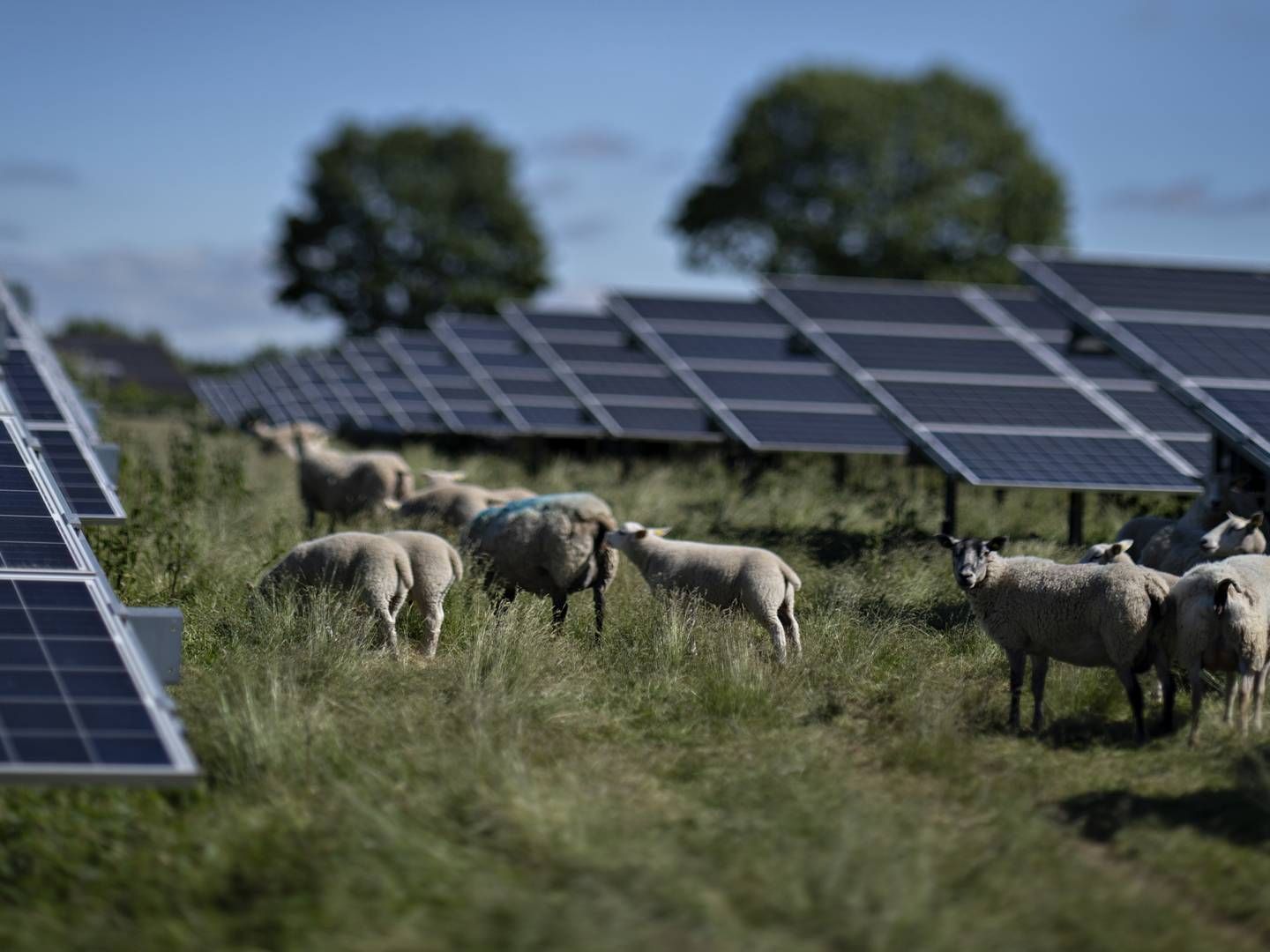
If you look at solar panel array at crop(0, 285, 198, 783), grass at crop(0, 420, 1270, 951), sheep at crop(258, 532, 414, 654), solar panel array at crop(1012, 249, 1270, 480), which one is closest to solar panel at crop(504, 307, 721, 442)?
solar panel array at crop(1012, 249, 1270, 480)

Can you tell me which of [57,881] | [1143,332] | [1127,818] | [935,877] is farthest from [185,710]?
[1143,332]

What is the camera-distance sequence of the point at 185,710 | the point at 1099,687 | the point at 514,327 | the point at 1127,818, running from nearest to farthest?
the point at 1127,818
the point at 185,710
the point at 1099,687
the point at 514,327

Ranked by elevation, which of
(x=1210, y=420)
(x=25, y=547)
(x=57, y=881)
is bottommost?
(x=57, y=881)

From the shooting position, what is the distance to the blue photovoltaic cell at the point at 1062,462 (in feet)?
51.9

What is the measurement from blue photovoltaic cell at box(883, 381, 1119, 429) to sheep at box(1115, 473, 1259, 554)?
11.2 ft

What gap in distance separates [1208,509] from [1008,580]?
3.93 metres

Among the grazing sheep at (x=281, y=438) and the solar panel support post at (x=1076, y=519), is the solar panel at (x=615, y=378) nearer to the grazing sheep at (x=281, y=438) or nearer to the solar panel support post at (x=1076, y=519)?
the grazing sheep at (x=281, y=438)

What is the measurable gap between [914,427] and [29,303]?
17275 millimetres

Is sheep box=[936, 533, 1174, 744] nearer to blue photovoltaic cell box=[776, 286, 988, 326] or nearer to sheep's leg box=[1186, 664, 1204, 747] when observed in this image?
sheep's leg box=[1186, 664, 1204, 747]

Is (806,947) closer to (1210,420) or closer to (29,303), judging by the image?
(1210,420)

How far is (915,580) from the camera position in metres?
13.8

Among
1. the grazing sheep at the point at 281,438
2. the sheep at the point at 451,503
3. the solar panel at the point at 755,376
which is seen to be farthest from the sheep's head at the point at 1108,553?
the grazing sheep at the point at 281,438

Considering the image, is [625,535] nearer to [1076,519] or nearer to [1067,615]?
[1067,615]

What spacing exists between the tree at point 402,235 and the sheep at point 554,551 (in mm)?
74205
